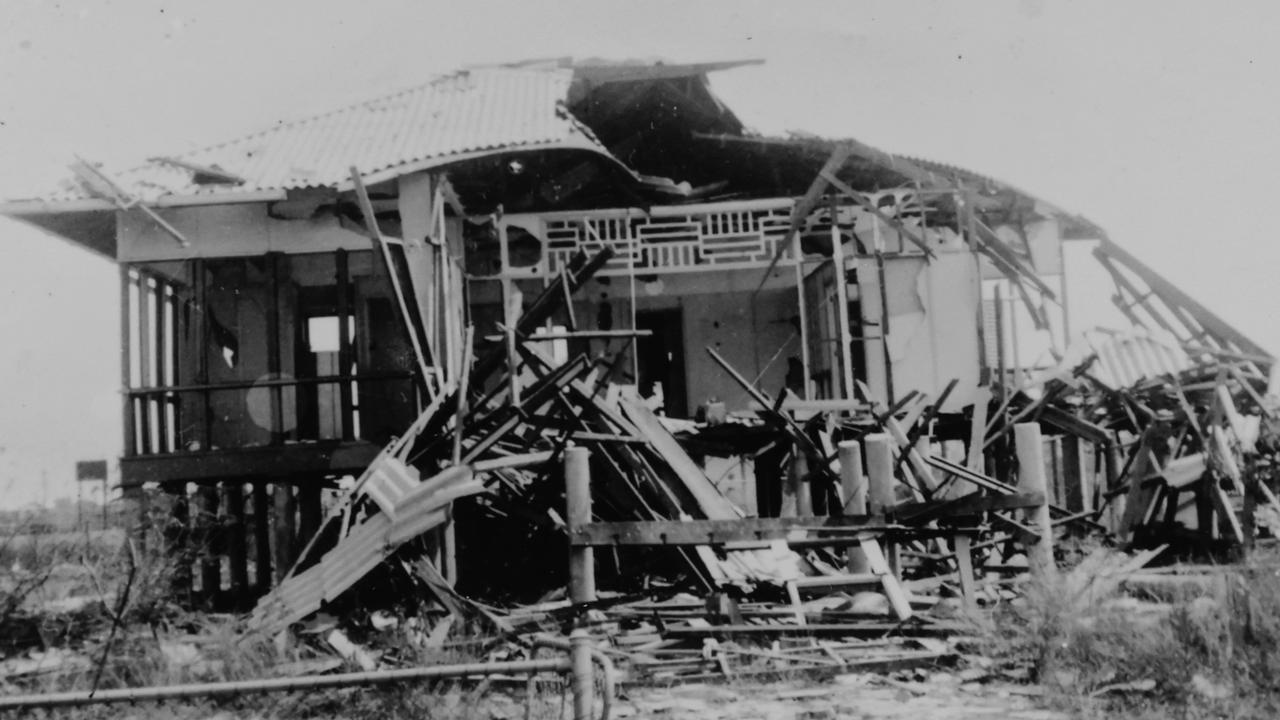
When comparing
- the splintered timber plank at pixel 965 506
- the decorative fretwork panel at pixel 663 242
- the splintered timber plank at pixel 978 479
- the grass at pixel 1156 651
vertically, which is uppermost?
the decorative fretwork panel at pixel 663 242

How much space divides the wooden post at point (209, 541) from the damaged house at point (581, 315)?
0.18ft

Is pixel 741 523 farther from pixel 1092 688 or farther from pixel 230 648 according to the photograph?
pixel 230 648

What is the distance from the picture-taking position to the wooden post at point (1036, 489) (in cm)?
901

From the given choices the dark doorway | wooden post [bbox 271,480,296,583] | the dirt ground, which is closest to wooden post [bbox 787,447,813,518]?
the dark doorway

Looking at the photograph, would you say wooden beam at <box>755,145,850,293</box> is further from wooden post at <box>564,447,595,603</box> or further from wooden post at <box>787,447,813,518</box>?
wooden post at <box>564,447,595,603</box>

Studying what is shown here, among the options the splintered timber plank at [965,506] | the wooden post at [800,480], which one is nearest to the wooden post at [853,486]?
the splintered timber plank at [965,506]

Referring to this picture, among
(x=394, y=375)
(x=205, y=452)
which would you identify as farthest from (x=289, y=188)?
(x=205, y=452)

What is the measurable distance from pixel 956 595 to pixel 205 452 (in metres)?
9.19

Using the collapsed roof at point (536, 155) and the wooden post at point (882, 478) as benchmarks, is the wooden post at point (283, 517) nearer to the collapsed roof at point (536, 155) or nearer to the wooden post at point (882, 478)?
the collapsed roof at point (536, 155)

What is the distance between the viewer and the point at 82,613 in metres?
10.8

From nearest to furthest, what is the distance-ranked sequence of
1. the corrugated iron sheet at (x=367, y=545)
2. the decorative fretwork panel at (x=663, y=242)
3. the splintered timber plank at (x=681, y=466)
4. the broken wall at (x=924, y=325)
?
1. the corrugated iron sheet at (x=367, y=545)
2. the splintered timber plank at (x=681, y=466)
3. the decorative fretwork panel at (x=663, y=242)
4. the broken wall at (x=924, y=325)

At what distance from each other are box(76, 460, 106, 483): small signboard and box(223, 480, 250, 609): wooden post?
1858 mm

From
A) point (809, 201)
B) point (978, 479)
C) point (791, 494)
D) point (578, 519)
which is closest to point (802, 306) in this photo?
point (809, 201)

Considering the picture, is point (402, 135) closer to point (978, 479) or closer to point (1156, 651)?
point (978, 479)
